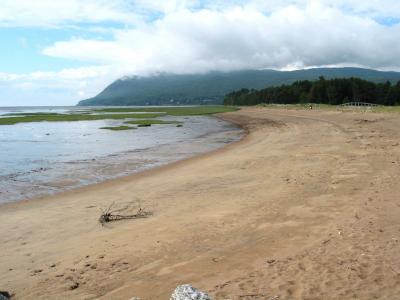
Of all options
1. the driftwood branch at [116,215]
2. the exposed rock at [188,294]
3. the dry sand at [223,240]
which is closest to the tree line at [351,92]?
the dry sand at [223,240]

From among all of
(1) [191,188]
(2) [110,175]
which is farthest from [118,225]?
(2) [110,175]

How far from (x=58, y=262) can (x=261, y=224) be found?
4.35 m

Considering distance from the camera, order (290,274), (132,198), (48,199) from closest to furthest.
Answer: (290,274) → (132,198) → (48,199)

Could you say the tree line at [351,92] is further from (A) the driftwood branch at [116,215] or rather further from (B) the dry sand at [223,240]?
(A) the driftwood branch at [116,215]

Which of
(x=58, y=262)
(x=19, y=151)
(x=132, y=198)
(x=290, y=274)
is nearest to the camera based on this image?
(x=290, y=274)

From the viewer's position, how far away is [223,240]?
8602 millimetres

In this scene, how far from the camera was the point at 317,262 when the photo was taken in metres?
6.94

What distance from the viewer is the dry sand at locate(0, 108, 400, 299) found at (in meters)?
6.44

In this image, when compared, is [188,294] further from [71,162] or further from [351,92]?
[351,92]

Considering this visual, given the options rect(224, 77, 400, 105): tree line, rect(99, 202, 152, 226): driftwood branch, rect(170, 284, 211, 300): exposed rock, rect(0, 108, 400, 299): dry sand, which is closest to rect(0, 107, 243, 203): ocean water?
rect(0, 108, 400, 299): dry sand

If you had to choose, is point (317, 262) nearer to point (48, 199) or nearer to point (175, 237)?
point (175, 237)

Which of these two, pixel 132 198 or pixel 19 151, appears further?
pixel 19 151

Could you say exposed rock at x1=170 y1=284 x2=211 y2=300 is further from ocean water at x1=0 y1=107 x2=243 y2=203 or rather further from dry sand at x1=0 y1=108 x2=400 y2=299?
ocean water at x1=0 y1=107 x2=243 y2=203

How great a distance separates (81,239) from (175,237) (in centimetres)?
220
